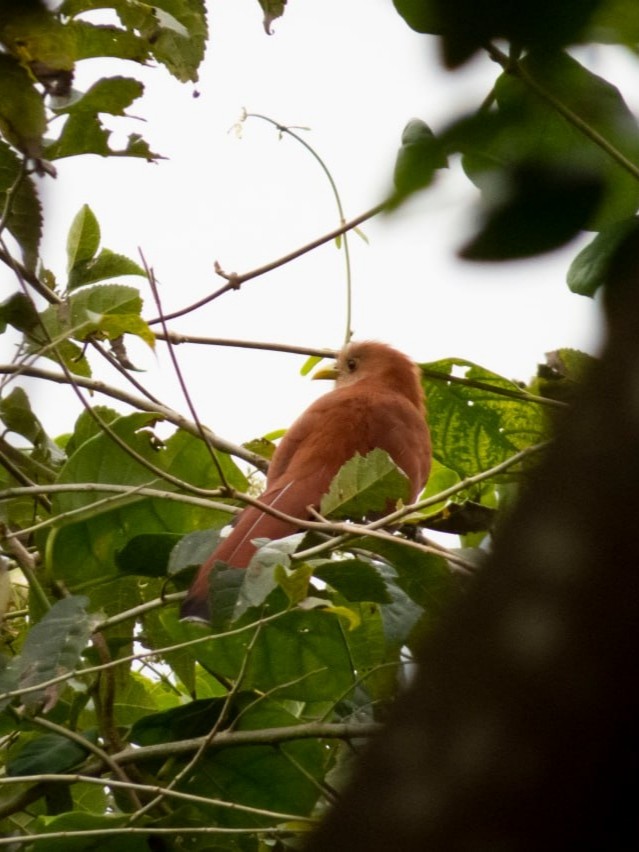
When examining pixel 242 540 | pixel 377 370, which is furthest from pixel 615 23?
pixel 377 370

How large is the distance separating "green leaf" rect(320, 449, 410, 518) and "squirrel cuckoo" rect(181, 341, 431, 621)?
369 mm

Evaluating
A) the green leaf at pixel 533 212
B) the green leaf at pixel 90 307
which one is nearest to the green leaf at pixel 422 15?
the green leaf at pixel 533 212

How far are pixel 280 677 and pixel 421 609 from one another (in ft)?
0.76

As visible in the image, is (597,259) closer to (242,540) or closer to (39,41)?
(39,41)

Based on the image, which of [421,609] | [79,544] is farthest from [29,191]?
[421,609]

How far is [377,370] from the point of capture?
4.29m

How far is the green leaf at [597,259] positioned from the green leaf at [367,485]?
0.64 m

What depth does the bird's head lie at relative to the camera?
4164mm

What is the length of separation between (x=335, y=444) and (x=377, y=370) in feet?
3.51

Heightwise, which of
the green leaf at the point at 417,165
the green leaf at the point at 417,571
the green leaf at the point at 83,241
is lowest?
the green leaf at the point at 417,571

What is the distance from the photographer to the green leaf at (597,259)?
937 millimetres

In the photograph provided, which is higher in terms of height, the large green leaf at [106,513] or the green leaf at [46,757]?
the large green leaf at [106,513]

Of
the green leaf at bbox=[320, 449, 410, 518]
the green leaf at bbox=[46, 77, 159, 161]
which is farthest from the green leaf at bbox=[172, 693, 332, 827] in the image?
the green leaf at bbox=[46, 77, 159, 161]

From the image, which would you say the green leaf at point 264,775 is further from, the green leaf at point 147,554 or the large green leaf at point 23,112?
the large green leaf at point 23,112
